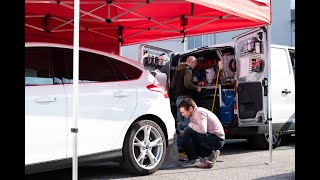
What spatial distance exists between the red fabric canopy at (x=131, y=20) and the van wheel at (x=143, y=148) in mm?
1904

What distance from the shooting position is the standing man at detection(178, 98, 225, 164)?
6.34 metres

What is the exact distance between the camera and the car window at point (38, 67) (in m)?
4.46

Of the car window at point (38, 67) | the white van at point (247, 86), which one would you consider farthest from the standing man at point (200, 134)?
the car window at point (38, 67)

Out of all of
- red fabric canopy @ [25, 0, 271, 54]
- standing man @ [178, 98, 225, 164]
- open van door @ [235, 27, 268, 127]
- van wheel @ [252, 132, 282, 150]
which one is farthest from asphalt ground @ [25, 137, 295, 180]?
red fabric canopy @ [25, 0, 271, 54]

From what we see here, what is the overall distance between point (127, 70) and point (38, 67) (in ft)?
4.35

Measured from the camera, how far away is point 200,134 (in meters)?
6.39

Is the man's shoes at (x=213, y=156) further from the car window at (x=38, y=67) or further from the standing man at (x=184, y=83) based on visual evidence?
the car window at (x=38, y=67)

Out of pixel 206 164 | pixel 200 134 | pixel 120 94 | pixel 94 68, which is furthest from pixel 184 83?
pixel 94 68

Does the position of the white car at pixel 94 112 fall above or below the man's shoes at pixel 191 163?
above

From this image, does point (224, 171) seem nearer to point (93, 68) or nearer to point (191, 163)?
point (191, 163)

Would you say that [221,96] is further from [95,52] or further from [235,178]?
[95,52]
